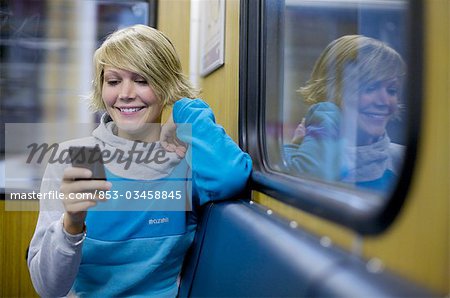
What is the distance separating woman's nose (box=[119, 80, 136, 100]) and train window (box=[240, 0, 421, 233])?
0.46 metres

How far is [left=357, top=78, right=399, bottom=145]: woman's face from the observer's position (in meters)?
1.10

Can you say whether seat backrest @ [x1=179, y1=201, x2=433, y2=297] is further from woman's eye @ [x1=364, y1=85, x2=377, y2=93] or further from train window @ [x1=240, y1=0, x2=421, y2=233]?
woman's eye @ [x1=364, y1=85, x2=377, y2=93]

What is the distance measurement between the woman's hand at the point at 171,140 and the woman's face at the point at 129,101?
9 centimetres

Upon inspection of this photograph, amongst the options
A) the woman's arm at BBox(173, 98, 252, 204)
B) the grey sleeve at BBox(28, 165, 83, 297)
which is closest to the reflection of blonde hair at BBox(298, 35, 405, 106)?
the woman's arm at BBox(173, 98, 252, 204)

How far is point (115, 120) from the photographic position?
1773 millimetres

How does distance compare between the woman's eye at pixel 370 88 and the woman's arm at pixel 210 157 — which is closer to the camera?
the woman's eye at pixel 370 88

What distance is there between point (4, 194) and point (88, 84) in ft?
2.71

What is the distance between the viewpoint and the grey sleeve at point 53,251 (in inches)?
57.5

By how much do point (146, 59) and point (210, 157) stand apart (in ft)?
1.30

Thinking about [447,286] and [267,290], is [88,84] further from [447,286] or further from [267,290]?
[447,286]

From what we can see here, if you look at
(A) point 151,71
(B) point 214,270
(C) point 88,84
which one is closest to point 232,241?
(B) point 214,270

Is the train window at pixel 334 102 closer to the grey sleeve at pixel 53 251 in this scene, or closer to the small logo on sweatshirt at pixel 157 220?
the small logo on sweatshirt at pixel 157 220

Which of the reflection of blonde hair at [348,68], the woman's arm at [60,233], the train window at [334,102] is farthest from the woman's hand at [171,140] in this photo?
the reflection of blonde hair at [348,68]

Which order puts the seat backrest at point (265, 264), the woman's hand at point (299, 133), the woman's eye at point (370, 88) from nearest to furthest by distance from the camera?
1. the seat backrest at point (265, 264)
2. the woman's eye at point (370, 88)
3. the woman's hand at point (299, 133)
